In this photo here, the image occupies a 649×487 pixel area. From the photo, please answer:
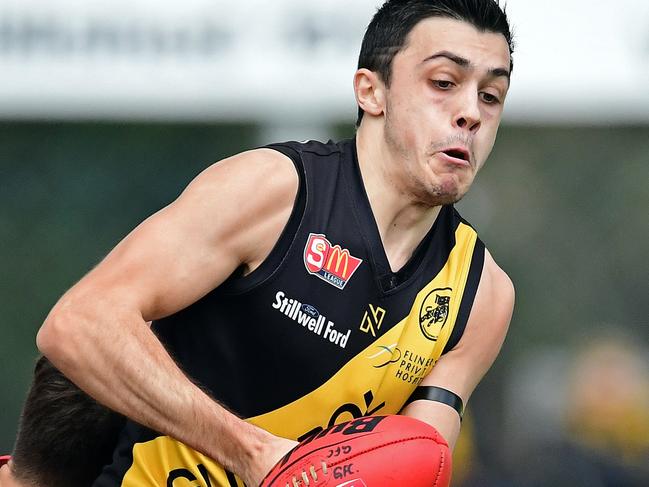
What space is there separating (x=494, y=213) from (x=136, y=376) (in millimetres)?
5149

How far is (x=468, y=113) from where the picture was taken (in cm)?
338

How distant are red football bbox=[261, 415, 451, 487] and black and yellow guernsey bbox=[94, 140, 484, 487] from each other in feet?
1.56

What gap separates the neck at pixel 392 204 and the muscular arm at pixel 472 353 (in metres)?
0.29

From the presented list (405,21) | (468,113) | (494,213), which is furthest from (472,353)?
(494,213)

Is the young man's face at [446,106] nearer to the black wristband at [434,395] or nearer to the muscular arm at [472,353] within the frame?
the muscular arm at [472,353]

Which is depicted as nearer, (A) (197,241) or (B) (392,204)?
(A) (197,241)

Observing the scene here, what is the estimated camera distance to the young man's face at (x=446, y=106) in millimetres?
3406

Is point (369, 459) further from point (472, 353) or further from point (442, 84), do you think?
point (442, 84)

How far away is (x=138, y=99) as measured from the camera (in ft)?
24.9

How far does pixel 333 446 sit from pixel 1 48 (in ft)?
17.3

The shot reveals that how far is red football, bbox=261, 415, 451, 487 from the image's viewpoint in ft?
9.11

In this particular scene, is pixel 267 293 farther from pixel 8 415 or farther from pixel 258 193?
pixel 8 415

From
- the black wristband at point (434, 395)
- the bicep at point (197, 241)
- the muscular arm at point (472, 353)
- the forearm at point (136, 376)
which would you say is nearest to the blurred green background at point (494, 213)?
the muscular arm at point (472, 353)

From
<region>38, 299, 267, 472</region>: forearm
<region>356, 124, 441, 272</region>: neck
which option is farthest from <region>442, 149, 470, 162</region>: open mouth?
<region>38, 299, 267, 472</region>: forearm
